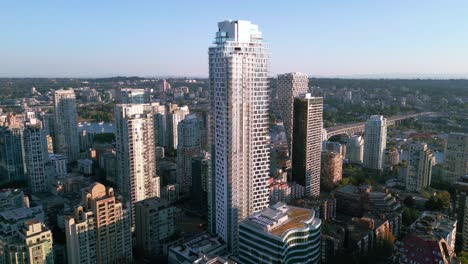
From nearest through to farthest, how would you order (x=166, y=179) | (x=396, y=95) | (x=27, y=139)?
(x=27, y=139) → (x=166, y=179) → (x=396, y=95)

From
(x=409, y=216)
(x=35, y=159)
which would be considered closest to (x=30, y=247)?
(x=35, y=159)

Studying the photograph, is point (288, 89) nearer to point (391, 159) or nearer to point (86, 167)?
point (391, 159)

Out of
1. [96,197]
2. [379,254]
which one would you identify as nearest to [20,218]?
[96,197]

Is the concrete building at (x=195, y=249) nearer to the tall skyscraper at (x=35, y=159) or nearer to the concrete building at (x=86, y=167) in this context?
the tall skyscraper at (x=35, y=159)

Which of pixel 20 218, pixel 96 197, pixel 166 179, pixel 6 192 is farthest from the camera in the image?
pixel 166 179

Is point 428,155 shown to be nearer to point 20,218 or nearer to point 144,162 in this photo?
point 144,162

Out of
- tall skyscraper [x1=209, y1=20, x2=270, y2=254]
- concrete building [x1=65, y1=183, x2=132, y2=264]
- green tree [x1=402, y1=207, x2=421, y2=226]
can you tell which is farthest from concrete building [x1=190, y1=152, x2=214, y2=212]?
green tree [x1=402, y1=207, x2=421, y2=226]

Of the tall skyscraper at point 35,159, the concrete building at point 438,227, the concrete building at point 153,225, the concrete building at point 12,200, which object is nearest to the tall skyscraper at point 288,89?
the concrete building at point 438,227
